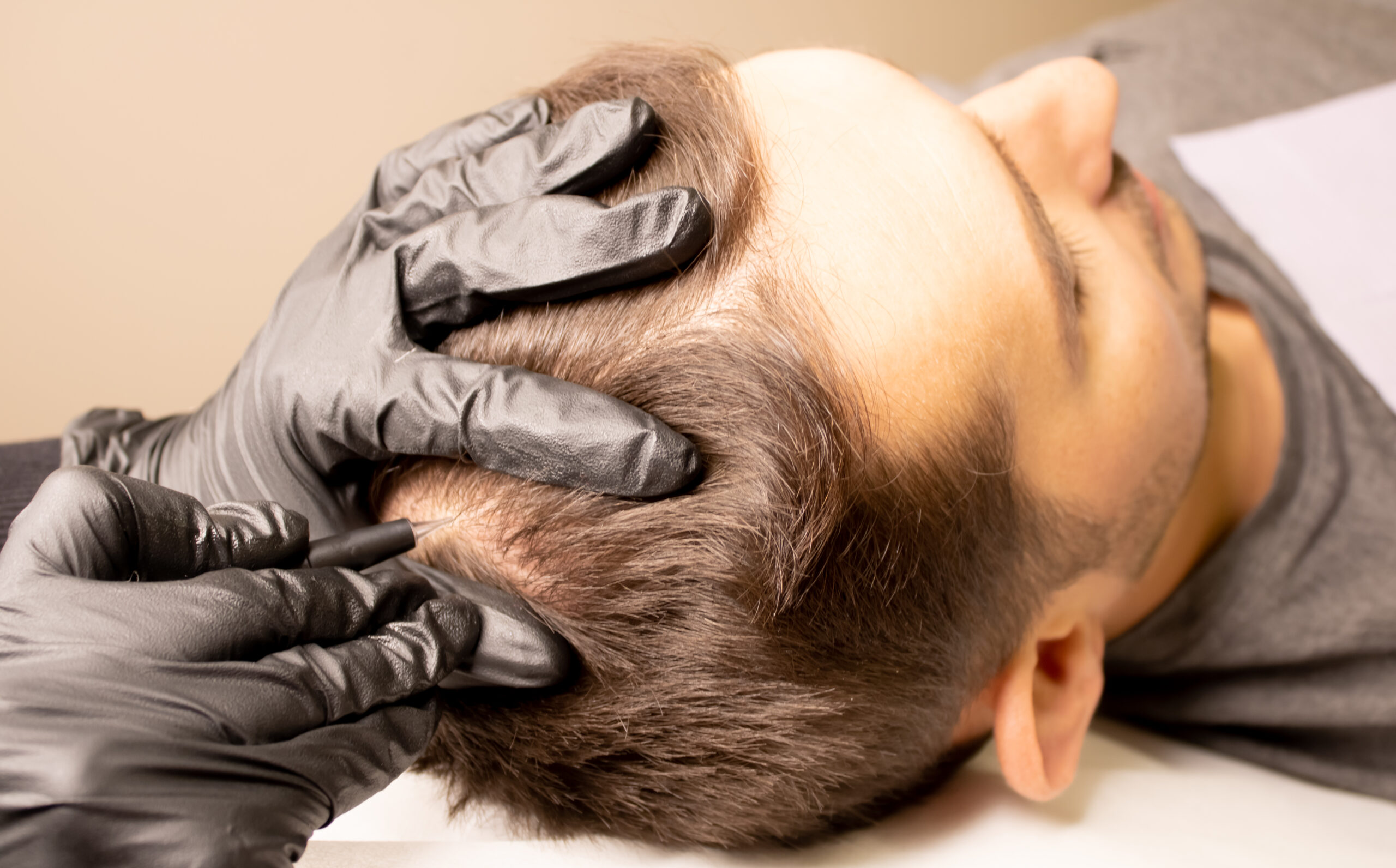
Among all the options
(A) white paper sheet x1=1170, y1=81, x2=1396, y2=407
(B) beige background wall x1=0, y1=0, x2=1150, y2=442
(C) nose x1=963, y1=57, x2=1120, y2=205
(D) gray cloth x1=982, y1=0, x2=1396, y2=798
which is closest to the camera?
(C) nose x1=963, y1=57, x2=1120, y2=205

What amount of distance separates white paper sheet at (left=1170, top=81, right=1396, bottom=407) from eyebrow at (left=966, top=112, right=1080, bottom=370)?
0.63 meters

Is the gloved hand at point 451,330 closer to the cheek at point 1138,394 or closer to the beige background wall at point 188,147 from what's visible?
the cheek at point 1138,394

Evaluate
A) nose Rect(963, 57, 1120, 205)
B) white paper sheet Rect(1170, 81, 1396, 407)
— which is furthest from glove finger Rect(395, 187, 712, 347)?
white paper sheet Rect(1170, 81, 1396, 407)

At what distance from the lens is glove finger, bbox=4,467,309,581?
508mm

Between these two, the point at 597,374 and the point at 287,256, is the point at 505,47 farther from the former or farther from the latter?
the point at 597,374

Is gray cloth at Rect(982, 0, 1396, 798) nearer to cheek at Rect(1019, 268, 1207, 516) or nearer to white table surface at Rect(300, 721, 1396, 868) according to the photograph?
white table surface at Rect(300, 721, 1396, 868)

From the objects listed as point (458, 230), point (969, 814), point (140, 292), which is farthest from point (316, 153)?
point (969, 814)

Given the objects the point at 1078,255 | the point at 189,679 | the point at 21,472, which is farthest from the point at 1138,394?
the point at 21,472

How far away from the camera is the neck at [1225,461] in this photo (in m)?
1.00

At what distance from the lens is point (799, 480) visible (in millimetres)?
581

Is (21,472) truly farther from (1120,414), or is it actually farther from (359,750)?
(1120,414)

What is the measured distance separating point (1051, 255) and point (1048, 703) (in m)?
0.45

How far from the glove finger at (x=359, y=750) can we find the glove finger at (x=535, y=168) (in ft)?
1.26

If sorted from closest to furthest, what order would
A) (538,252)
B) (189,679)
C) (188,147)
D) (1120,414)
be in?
(189,679) → (538,252) → (1120,414) → (188,147)
